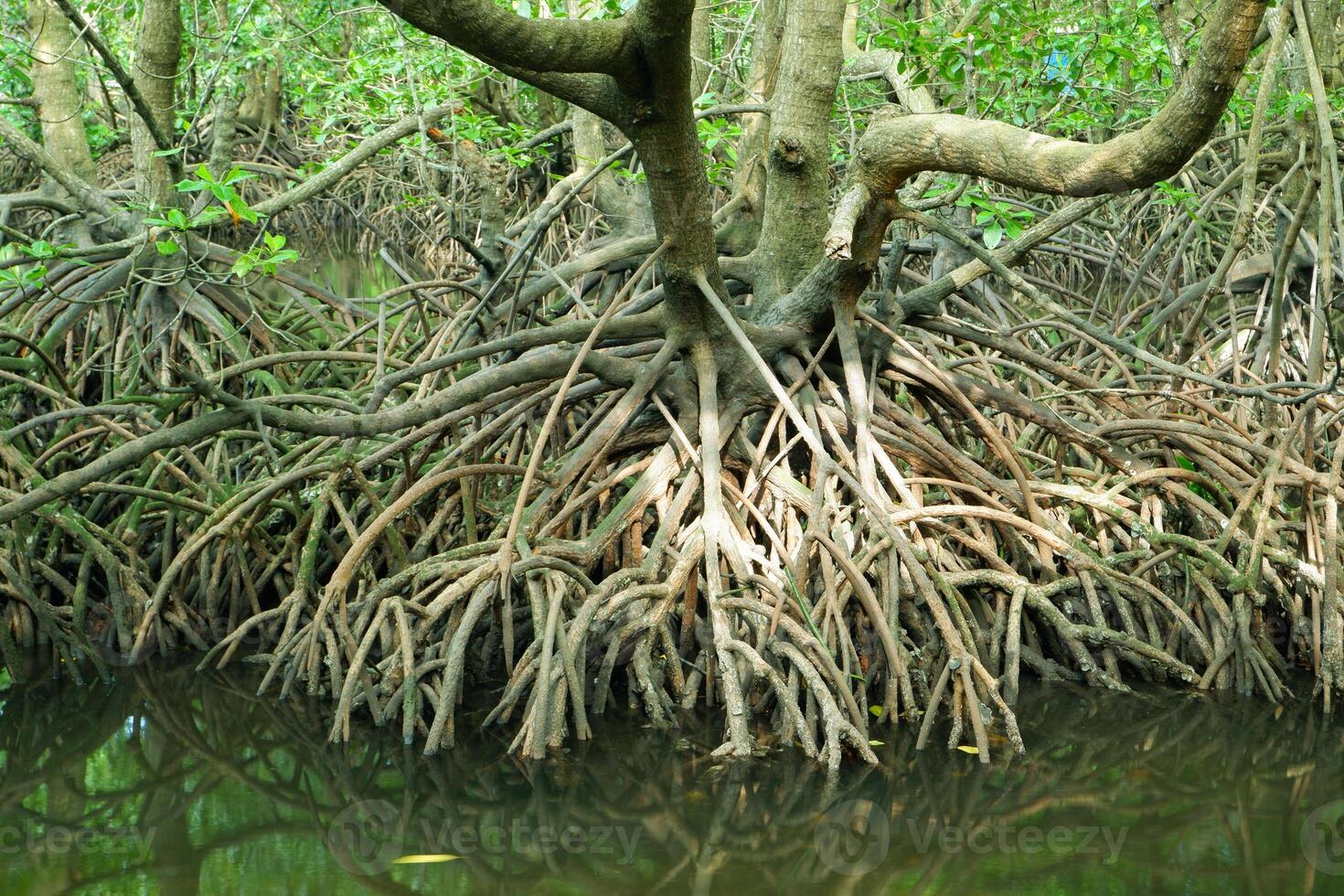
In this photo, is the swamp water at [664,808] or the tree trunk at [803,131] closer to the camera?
the swamp water at [664,808]

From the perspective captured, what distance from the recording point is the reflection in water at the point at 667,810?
3.14 meters

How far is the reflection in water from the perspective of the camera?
3145 millimetres

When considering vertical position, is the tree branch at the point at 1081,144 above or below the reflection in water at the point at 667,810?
above

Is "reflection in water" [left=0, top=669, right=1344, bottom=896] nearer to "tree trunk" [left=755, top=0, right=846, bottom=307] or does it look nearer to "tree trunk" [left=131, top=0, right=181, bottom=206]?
"tree trunk" [left=755, top=0, right=846, bottom=307]

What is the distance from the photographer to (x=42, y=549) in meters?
5.12


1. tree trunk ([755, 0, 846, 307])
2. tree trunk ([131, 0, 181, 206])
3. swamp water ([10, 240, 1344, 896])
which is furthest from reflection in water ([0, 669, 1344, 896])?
tree trunk ([131, 0, 181, 206])

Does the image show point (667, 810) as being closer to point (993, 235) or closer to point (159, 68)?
point (993, 235)

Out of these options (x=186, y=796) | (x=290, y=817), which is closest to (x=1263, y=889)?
(x=290, y=817)

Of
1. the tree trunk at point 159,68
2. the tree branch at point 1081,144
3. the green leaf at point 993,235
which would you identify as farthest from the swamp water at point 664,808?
the tree trunk at point 159,68

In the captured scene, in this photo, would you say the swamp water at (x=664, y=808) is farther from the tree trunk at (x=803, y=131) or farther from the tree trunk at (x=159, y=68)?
the tree trunk at (x=159, y=68)

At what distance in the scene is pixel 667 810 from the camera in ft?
11.4

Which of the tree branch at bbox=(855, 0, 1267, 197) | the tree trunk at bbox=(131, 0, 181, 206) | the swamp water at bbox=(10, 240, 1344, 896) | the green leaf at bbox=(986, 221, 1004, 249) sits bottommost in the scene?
the swamp water at bbox=(10, 240, 1344, 896)

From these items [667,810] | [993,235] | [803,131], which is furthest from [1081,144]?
[667,810]

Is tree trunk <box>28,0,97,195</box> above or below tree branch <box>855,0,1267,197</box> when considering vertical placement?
above
